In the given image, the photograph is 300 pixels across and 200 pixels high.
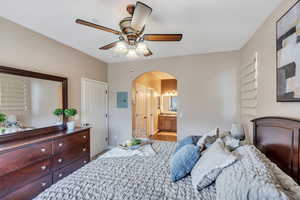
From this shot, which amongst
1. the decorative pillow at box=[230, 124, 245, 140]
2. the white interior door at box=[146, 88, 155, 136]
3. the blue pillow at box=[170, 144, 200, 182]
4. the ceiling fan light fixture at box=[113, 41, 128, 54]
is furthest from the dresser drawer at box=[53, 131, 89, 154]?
the white interior door at box=[146, 88, 155, 136]

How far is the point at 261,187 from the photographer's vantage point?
0.82m

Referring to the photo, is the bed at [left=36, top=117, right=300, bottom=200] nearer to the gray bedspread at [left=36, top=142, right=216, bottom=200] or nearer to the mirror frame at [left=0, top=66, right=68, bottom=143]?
the gray bedspread at [left=36, top=142, right=216, bottom=200]

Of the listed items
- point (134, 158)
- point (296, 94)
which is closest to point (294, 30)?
point (296, 94)

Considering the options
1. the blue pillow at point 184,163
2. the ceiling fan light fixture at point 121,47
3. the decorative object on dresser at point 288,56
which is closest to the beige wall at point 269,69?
the decorative object on dresser at point 288,56

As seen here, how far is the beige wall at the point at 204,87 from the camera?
3.43m

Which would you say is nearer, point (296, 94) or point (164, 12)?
point (296, 94)

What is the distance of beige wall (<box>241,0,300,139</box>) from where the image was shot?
5.26 feet

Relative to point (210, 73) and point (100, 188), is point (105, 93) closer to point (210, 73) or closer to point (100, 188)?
point (210, 73)

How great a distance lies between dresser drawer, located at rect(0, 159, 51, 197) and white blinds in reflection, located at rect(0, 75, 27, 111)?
939 mm

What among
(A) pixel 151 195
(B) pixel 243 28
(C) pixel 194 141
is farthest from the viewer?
(B) pixel 243 28

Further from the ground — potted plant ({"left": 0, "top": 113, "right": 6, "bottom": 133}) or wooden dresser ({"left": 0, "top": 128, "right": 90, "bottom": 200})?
potted plant ({"left": 0, "top": 113, "right": 6, "bottom": 133})

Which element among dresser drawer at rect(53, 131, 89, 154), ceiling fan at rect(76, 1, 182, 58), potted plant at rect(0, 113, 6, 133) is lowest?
dresser drawer at rect(53, 131, 89, 154)

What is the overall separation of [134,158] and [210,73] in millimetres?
2789

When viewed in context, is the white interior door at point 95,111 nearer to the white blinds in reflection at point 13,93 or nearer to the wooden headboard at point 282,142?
the white blinds in reflection at point 13,93
